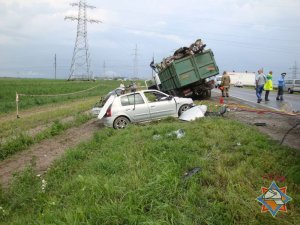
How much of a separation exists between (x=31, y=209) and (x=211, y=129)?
5.39 m

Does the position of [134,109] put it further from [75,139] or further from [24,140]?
[24,140]

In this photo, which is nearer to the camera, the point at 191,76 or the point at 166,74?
the point at 191,76

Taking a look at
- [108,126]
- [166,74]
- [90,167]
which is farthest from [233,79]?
[90,167]

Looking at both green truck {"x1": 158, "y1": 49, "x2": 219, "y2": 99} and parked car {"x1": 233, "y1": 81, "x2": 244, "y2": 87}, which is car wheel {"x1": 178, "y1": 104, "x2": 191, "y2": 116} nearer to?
green truck {"x1": 158, "y1": 49, "x2": 219, "y2": 99}

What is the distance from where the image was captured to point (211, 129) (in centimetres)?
983

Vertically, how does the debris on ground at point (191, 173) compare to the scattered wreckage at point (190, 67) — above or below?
below

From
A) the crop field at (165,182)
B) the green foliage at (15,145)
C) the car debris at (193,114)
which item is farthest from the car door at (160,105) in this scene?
the green foliage at (15,145)

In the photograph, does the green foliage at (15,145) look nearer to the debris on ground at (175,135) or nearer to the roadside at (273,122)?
the debris on ground at (175,135)

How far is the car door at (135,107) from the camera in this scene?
13.4 meters

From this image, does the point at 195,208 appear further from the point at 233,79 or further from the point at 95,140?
the point at 233,79

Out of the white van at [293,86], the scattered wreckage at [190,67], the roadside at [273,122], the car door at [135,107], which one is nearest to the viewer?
the roadside at [273,122]

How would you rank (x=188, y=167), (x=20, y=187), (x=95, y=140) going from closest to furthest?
(x=188, y=167)
(x=20, y=187)
(x=95, y=140)

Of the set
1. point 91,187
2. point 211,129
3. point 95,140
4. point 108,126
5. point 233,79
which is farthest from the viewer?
point 233,79

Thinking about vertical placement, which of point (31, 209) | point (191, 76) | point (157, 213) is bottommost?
point (31, 209)
